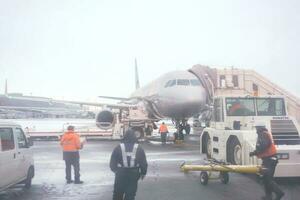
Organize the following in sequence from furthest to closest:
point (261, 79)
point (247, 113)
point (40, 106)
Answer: point (40, 106), point (261, 79), point (247, 113)

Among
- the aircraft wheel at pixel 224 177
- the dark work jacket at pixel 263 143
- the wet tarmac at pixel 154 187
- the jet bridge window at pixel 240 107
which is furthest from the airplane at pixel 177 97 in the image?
the dark work jacket at pixel 263 143

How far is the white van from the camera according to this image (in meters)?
8.80

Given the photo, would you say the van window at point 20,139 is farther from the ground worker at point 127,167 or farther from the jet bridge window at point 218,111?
the jet bridge window at point 218,111

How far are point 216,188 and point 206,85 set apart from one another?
52.0ft

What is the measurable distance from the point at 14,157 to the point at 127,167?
12.5ft

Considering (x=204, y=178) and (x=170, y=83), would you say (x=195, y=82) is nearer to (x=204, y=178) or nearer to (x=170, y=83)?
(x=170, y=83)

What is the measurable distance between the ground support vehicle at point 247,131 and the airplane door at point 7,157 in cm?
586

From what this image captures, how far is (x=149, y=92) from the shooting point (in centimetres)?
2934

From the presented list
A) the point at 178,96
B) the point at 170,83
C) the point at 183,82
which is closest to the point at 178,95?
the point at 178,96

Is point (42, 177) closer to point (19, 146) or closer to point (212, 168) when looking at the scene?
point (19, 146)

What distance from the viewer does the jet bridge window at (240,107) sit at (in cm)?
1266

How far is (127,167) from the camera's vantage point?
22.6 feet

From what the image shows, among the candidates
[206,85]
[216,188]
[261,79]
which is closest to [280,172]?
[216,188]

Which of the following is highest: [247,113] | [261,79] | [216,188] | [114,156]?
[261,79]
